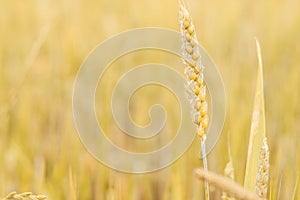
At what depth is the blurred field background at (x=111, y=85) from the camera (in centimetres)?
136

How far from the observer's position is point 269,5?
2.89 meters

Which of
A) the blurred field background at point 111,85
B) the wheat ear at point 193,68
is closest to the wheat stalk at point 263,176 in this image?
the wheat ear at point 193,68

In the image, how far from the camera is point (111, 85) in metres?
2.04

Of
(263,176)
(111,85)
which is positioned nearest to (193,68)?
(263,176)

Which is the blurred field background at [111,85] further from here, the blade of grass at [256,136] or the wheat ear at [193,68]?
the wheat ear at [193,68]

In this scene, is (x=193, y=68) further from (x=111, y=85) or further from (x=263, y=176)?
(x=111, y=85)

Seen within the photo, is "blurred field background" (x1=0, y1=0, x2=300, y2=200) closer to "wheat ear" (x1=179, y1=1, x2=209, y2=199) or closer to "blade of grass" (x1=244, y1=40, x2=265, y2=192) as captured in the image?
"blade of grass" (x1=244, y1=40, x2=265, y2=192)

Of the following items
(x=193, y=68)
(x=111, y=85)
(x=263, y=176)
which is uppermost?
(x=111, y=85)

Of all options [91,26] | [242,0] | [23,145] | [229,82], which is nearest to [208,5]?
[242,0]

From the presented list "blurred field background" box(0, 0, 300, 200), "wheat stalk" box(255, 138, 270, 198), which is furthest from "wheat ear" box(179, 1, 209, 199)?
"blurred field background" box(0, 0, 300, 200)

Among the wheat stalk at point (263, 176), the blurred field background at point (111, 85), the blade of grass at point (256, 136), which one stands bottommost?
the wheat stalk at point (263, 176)

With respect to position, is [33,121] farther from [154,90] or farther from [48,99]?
[154,90]

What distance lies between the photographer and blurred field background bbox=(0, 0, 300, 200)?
1.36m

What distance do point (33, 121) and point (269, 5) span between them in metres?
1.50
